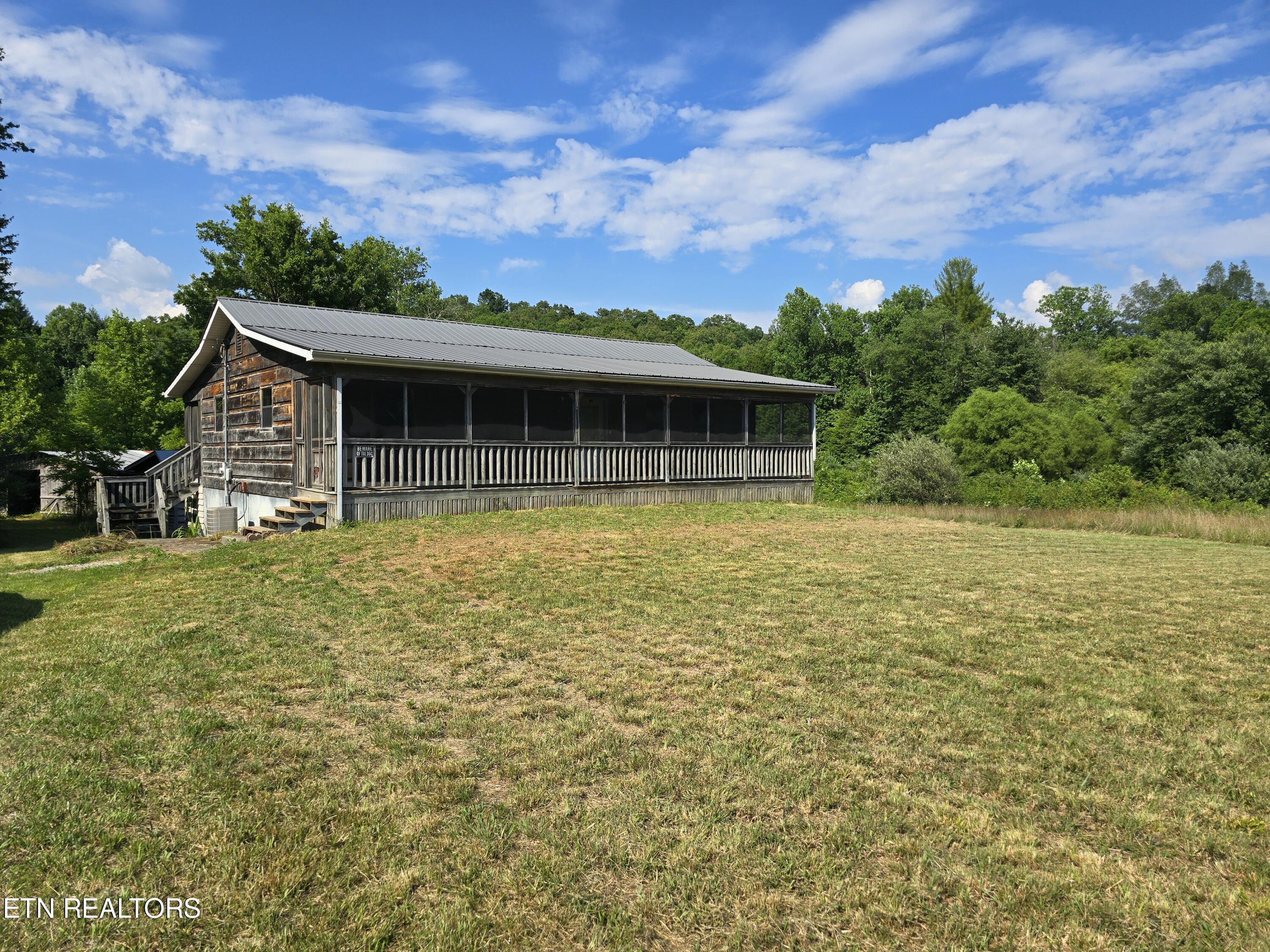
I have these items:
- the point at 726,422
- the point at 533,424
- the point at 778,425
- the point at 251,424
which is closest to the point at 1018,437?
the point at 778,425

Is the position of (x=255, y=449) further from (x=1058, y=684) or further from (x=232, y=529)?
(x=1058, y=684)

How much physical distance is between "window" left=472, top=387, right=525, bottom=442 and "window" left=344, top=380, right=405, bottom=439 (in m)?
1.99

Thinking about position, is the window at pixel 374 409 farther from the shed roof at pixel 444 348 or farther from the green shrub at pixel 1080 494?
the green shrub at pixel 1080 494

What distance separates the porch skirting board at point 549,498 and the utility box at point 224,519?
561 cm

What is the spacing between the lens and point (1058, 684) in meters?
5.34

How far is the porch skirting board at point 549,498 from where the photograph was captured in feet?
47.3

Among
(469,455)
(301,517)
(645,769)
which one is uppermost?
(469,455)

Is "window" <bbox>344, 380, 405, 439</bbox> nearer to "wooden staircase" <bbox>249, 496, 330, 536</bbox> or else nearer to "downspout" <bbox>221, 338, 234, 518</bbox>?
"wooden staircase" <bbox>249, 496, 330, 536</bbox>

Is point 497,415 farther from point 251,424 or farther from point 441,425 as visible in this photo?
point 251,424

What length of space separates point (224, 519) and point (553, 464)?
822 centimetres

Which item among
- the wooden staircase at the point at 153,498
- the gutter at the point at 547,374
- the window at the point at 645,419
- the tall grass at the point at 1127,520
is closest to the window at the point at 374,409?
the gutter at the point at 547,374

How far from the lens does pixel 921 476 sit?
2358 centimetres

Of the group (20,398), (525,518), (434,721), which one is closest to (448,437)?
(525,518)

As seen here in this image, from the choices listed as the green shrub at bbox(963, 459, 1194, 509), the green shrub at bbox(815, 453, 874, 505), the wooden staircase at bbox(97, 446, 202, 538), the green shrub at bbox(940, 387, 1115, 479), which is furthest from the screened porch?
the green shrub at bbox(940, 387, 1115, 479)
